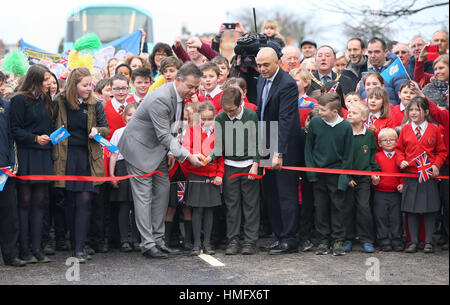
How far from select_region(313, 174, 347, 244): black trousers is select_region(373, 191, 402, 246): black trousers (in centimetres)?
48

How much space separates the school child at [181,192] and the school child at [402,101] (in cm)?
255

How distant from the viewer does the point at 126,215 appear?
24.8 feet

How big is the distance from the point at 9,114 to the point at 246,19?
56.5m

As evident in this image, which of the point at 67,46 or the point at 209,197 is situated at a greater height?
the point at 67,46

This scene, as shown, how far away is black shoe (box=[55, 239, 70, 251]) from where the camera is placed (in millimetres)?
7520

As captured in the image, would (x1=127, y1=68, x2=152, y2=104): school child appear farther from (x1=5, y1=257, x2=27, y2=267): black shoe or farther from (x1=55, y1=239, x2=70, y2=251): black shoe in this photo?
(x1=5, y1=257, x2=27, y2=267): black shoe

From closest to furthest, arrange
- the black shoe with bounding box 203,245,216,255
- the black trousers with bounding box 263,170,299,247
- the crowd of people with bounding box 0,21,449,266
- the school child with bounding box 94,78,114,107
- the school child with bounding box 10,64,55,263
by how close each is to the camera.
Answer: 1. the school child with bounding box 10,64,55,263
2. the crowd of people with bounding box 0,21,449,266
3. the black shoe with bounding box 203,245,216,255
4. the black trousers with bounding box 263,170,299,247
5. the school child with bounding box 94,78,114,107

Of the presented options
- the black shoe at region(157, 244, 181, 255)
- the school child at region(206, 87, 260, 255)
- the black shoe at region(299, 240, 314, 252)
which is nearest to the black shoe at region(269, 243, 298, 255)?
the black shoe at region(299, 240, 314, 252)

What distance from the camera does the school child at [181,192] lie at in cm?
733

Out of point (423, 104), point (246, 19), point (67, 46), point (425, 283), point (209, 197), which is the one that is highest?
point (246, 19)

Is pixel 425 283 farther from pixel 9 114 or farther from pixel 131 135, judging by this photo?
pixel 9 114

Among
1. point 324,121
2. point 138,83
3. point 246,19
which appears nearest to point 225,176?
point 324,121

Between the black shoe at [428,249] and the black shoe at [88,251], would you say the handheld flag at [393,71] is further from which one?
the black shoe at [88,251]

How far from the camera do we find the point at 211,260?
6738 mm
